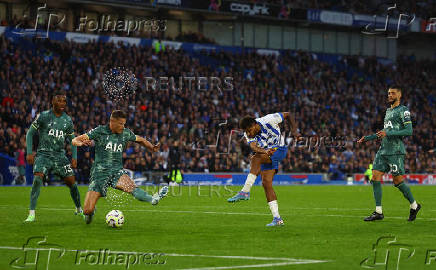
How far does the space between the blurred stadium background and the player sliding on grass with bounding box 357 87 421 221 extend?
21153 mm

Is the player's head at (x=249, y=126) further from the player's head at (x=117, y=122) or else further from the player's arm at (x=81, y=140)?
the player's arm at (x=81, y=140)

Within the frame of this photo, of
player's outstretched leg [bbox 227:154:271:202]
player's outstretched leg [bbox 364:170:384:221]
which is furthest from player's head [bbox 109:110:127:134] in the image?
player's outstretched leg [bbox 364:170:384:221]

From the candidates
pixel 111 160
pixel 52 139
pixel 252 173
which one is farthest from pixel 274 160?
pixel 52 139

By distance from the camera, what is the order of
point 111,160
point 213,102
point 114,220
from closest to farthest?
point 114,220, point 111,160, point 213,102

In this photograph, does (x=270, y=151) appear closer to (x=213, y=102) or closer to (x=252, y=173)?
(x=252, y=173)

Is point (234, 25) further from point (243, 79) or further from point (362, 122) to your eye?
point (362, 122)

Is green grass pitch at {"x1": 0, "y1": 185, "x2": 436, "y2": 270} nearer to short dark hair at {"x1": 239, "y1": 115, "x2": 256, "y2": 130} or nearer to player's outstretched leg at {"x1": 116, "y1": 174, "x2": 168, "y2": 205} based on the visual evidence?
player's outstretched leg at {"x1": 116, "y1": 174, "x2": 168, "y2": 205}

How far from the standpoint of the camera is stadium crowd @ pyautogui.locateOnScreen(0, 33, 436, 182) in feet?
122

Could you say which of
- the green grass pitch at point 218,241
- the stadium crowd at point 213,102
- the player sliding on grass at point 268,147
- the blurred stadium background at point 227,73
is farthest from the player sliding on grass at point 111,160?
the blurred stadium background at point 227,73

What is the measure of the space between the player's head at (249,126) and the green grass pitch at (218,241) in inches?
69.4

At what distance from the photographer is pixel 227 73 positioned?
49.8 m

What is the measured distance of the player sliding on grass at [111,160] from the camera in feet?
46.4

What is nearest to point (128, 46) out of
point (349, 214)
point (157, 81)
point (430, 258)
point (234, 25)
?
point (157, 81)

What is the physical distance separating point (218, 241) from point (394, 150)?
223 inches
